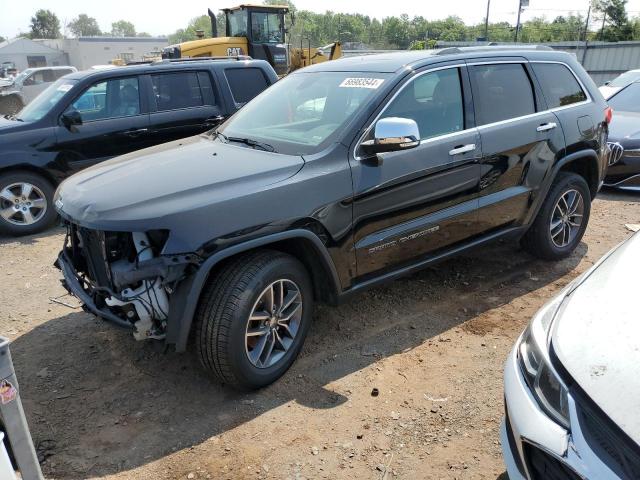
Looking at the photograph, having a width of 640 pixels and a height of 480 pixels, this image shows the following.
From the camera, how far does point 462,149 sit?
3.84m

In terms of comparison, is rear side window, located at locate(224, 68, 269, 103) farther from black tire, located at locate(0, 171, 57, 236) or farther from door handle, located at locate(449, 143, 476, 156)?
door handle, located at locate(449, 143, 476, 156)

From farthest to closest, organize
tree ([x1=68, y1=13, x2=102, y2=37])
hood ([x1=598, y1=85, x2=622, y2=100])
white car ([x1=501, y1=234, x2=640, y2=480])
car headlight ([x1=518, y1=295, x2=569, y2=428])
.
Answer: tree ([x1=68, y1=13, x2=102, y2=37]) < hood ([x1=598, y1=85, x2=622, y2=100]) < car headlight ([x1=518, y1=295, x2=569, y2=428]) < white car ([x1=501, y1=234, x2=640, y2=480])

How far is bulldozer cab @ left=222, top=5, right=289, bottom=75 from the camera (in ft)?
46.3

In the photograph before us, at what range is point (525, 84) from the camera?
4453 millimetres

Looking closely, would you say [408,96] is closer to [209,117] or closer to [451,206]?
[451,206]

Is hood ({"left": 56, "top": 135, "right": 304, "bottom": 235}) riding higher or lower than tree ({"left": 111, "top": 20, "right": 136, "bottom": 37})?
lower

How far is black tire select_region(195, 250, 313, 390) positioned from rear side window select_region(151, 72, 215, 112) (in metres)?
4.50

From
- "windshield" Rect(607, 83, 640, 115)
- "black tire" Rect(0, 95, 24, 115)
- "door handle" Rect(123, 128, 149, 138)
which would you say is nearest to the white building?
"black tire" Rect(0, 95, 24, 115)

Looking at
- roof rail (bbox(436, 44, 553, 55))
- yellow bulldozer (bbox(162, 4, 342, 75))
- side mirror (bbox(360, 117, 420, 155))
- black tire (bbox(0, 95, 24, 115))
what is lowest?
black tire (bbox(0, 95, 24, 115))

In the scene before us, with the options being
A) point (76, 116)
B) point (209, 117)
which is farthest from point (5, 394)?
point (209, 117)

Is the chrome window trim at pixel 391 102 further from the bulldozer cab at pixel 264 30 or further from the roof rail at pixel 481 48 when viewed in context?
the bulldozer cab at pixel 264 30

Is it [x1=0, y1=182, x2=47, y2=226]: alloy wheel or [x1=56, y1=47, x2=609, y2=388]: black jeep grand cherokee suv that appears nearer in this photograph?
[x1=56, y1=47, x2=609, y2=388]: black jeep grand cherokee suv

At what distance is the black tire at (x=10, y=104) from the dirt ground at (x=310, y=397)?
37.7 feet

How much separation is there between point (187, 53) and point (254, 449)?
1166 cm
